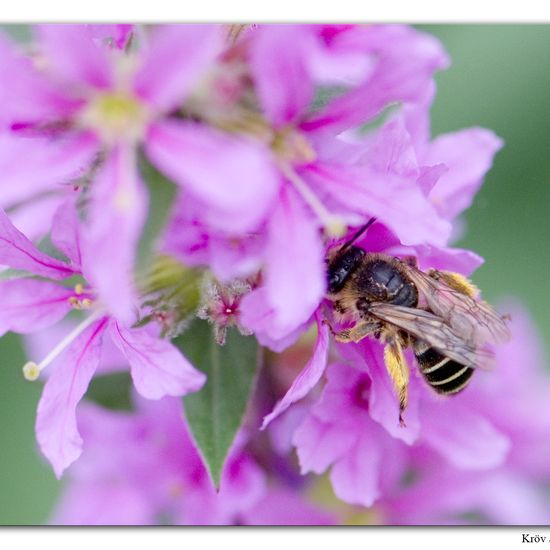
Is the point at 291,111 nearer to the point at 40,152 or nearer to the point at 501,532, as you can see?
the point at 40,152

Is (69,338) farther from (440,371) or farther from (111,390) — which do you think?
(440,371)

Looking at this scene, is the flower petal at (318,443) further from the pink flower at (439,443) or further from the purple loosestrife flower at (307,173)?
the purple loosestrife flower at (307,173)

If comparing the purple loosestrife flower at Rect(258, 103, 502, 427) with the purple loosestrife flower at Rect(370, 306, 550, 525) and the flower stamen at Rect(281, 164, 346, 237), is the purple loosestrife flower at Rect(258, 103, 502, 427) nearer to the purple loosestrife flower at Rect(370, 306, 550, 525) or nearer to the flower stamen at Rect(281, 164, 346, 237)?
the flower stamen at Rect(281, 164, 346, 237)

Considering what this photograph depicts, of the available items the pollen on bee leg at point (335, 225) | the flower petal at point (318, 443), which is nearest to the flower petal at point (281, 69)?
the pollen on bee leg at point (335, 225)

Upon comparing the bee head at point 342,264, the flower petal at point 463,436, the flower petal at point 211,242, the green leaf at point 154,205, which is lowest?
the flower petal at point 463,436

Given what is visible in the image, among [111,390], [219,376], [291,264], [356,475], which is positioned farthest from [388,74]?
[111,390]

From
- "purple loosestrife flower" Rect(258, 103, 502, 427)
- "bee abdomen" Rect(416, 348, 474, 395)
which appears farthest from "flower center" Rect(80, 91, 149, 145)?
"bee abdomen" Rect(416, 348, 474, 395)
